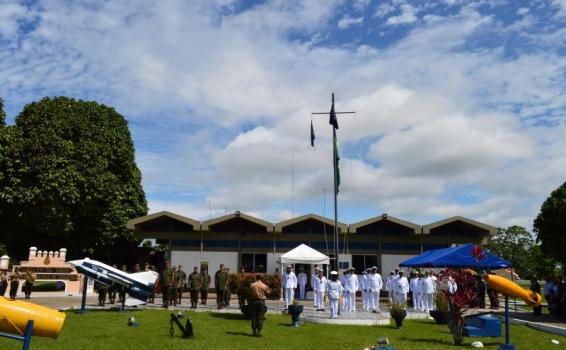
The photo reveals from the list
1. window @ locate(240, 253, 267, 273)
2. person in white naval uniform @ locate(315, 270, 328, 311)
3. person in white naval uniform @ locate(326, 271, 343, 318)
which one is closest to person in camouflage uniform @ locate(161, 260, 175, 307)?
person in white naval uniform @ locate(315, 270, 328, 311)

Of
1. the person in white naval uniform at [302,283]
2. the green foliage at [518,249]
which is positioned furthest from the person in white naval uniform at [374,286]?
the green foliage at [518,249]

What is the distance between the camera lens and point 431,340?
1286 centimetres

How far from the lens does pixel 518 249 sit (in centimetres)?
7081

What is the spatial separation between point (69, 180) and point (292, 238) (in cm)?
1364

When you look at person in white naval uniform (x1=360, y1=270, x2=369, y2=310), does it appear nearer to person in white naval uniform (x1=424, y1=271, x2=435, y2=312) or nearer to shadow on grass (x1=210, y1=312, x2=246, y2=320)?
person in white naval uniform (x1=424, y1=271, x2=435, y2=312)

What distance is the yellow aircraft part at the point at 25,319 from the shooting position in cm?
661

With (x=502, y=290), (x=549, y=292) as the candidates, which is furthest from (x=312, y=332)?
(x=549, y=292)

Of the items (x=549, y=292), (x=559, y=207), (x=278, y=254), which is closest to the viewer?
(x=549, y=292)

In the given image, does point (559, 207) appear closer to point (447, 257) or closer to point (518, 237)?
point (447, 257)

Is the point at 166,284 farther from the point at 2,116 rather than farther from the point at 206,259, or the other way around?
the point at 2,116

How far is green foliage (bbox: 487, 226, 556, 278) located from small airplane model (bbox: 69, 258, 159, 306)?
2335 inches

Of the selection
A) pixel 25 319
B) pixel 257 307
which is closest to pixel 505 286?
pixel 257 307

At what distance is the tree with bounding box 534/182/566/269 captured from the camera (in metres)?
21.8

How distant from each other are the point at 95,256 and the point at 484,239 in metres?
26.0
